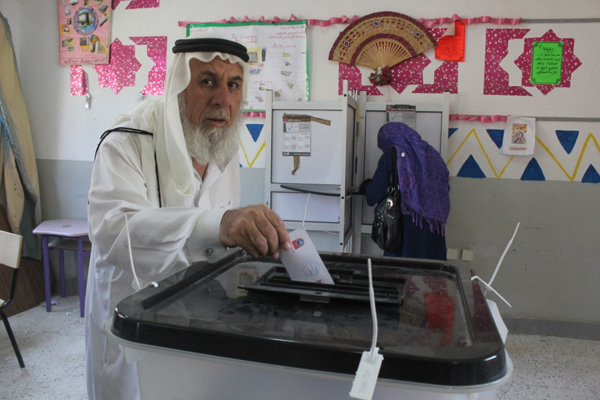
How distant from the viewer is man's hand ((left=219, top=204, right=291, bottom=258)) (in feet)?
2.71

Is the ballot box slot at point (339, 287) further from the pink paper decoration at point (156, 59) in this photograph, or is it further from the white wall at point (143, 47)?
the pink paper decoration at point (156, 59)

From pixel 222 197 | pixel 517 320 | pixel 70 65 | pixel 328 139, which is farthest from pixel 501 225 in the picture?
pixel 70 65

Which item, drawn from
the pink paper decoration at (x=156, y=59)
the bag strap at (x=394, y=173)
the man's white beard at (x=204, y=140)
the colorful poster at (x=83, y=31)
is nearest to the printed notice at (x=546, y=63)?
the bag strap at (x=394, y=173)

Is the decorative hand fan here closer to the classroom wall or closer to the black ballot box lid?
the classroom wall

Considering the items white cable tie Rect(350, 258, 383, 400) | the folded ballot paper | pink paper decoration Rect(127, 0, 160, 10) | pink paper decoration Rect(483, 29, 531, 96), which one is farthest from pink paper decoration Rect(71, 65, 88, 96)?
white cable tie Rect(350, 258, 383, 400)

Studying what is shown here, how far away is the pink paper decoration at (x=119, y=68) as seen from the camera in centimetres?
344

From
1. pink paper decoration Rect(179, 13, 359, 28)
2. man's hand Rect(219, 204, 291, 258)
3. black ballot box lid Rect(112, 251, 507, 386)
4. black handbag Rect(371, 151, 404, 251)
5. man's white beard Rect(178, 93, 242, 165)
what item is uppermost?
pink paper decoration Rect(179, 13, 359, 28)

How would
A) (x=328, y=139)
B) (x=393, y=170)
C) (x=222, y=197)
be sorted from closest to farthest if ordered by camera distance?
(x=222, y=197), (x=393, y=170), (x=328, y=139)

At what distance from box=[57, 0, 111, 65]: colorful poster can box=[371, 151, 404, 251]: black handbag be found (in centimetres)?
250

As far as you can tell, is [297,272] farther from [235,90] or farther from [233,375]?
[235,90]

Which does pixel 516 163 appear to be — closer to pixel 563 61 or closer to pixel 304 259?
pixel 563 61

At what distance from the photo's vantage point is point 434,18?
2992mm

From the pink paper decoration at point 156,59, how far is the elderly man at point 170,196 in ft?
6.56

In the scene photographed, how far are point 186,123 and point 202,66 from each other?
199 millimetres
